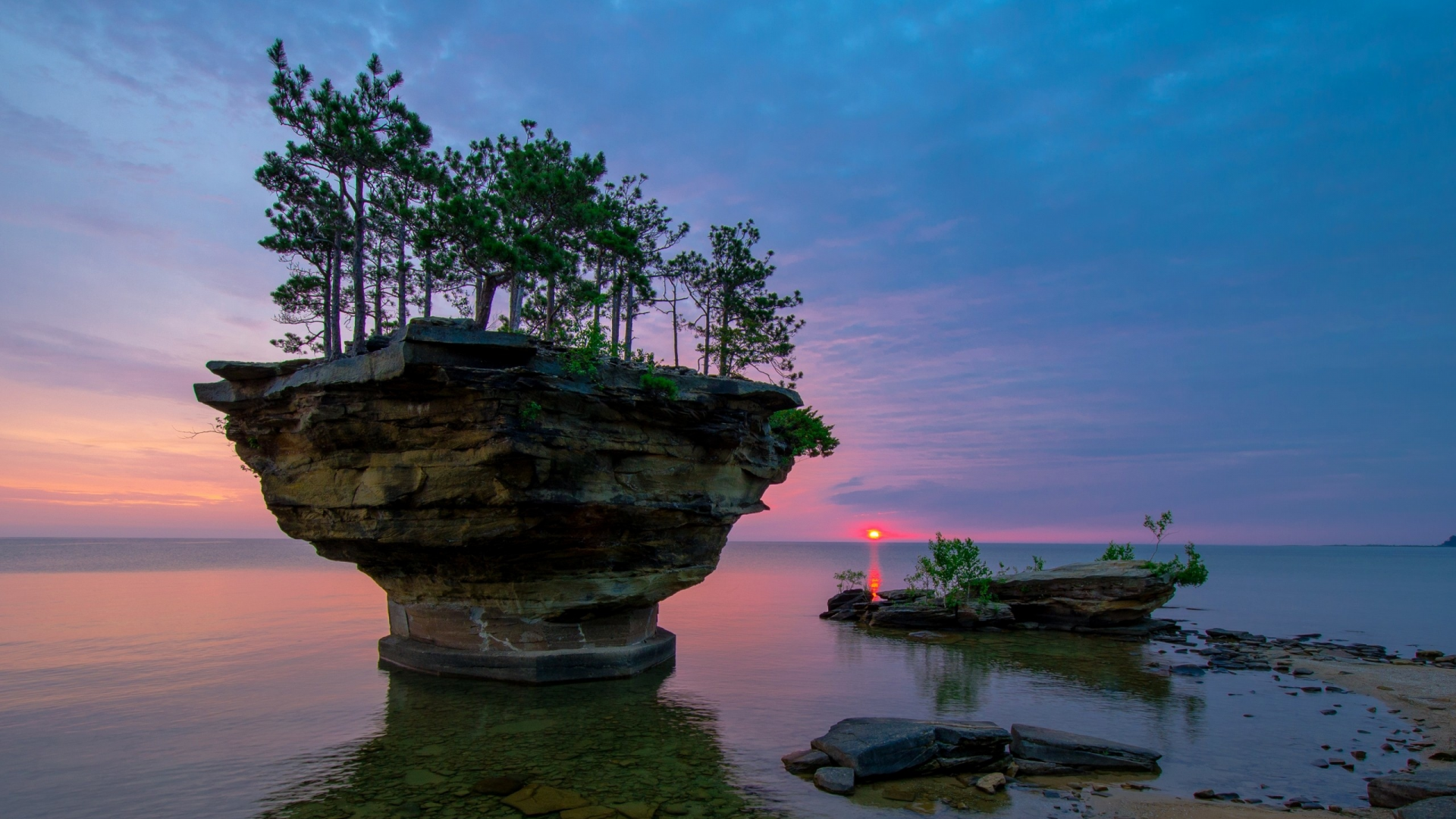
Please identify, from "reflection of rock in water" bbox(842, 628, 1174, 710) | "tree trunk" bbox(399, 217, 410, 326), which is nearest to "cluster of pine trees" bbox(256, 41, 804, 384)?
"tree trunk" bbox(399, 217, 410, 326)

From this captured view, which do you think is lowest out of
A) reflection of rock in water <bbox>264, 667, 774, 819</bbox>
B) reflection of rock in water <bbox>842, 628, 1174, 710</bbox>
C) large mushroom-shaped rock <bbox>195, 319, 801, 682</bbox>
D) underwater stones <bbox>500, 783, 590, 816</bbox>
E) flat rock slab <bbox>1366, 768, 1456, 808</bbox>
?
reflection of rock in water <bbox>842, 628, 1174, 710</bbox>

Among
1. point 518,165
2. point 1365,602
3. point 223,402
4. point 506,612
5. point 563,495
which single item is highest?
point 518,165

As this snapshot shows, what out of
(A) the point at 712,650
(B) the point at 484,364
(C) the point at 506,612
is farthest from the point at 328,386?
(A) the point at 712,650

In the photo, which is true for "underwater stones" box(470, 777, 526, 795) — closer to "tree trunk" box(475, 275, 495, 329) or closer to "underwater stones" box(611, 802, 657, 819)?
"underwater stones" box(611, 802, 657, 819)

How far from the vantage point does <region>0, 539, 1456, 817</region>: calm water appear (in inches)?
424

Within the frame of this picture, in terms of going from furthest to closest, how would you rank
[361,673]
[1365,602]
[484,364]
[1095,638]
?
[1365,602] → [1095,638] → [361,673] → [484,364]

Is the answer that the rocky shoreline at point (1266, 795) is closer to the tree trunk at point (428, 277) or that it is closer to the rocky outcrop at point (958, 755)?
the rocky outcrop at point (958, 755)

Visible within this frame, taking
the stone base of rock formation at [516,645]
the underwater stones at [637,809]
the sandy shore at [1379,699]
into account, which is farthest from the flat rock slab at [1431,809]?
the stone base of rock formation at [516,645]

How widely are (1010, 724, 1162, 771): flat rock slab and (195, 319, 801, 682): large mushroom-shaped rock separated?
902 cm

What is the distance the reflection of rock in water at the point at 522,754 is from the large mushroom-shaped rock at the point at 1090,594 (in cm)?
2044

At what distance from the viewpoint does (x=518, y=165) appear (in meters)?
21.8

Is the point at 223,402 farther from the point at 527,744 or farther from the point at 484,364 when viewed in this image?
the point at 527,744

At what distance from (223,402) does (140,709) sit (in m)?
7.37

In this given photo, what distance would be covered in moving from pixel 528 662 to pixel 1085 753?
479 inches
